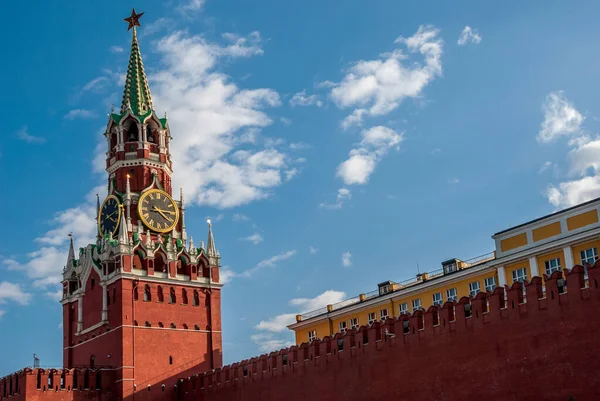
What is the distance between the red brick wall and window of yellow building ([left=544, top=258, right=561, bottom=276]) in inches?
256

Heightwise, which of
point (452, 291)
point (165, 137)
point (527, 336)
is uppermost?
point (165, 137)

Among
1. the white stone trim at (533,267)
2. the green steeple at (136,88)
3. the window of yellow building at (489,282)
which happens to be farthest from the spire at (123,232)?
the white stone trim at (533,267)

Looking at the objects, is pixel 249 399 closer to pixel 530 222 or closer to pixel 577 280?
pixel 530 222

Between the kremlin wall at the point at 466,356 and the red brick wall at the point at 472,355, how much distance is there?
4 centimetres

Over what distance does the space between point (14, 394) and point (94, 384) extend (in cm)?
493

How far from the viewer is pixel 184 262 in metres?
62.0

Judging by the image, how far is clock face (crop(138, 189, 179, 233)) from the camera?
203 ft

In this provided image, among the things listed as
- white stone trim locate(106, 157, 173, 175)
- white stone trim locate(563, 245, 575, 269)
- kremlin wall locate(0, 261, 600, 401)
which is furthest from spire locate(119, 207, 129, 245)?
white stone trim locate(563, 245, 575, 269)

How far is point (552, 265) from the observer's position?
143 feet

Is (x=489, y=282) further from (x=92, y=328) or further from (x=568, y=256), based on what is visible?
(x=92, y=328)

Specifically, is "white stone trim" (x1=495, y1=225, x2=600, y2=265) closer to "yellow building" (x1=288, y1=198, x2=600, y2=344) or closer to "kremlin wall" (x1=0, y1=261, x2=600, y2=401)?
"yellow building" (x1=288, y1=198, x2=600, y2=344)

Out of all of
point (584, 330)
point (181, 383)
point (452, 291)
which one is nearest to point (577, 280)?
point (584, 330)

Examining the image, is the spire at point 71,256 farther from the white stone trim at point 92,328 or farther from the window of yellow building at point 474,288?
the window of yellow building at point 474,288

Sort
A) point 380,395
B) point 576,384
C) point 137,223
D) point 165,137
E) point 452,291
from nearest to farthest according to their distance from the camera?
1. point 576,384
2. point 380,395
3. point 452,291
4. point 137,223
5. point 165,137
